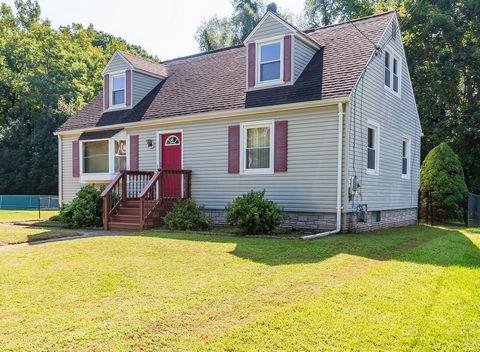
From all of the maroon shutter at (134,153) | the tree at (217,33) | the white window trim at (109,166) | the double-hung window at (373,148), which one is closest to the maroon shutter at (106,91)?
the white window trim at (109,166)

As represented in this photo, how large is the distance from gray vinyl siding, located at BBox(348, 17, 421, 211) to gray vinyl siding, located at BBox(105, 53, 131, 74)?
29.5 ft

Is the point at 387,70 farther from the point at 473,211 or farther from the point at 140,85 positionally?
the point at 140,85

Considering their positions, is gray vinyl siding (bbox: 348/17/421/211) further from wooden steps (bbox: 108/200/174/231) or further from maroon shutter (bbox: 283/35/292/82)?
wooden steps (bbox: 108/200/174/231)

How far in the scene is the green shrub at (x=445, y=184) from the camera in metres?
15.9

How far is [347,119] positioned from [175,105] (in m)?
6.08

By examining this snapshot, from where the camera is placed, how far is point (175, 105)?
45.7ft

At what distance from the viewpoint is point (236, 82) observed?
44.0 feet

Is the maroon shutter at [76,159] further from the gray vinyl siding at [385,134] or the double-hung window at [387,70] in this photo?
the double-hung window at [387,70]

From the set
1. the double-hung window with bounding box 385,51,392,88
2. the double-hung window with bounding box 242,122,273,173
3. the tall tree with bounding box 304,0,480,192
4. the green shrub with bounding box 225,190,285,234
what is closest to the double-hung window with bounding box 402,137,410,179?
the double-hung window with bounding box 385,51,392,88

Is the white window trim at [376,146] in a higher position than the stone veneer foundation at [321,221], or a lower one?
higher

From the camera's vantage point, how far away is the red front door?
13.4 metres

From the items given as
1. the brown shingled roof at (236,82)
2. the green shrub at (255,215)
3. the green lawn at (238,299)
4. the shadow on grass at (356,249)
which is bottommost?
the shadow on grass at (356,249)

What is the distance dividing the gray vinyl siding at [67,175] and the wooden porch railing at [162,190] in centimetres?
515

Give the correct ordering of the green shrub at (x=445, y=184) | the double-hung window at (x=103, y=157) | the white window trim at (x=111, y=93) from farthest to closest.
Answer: the green shrub at (x=445, y=184), the white window trim at (x=111, y=93), the double-hung window at (x=103, y=157)
